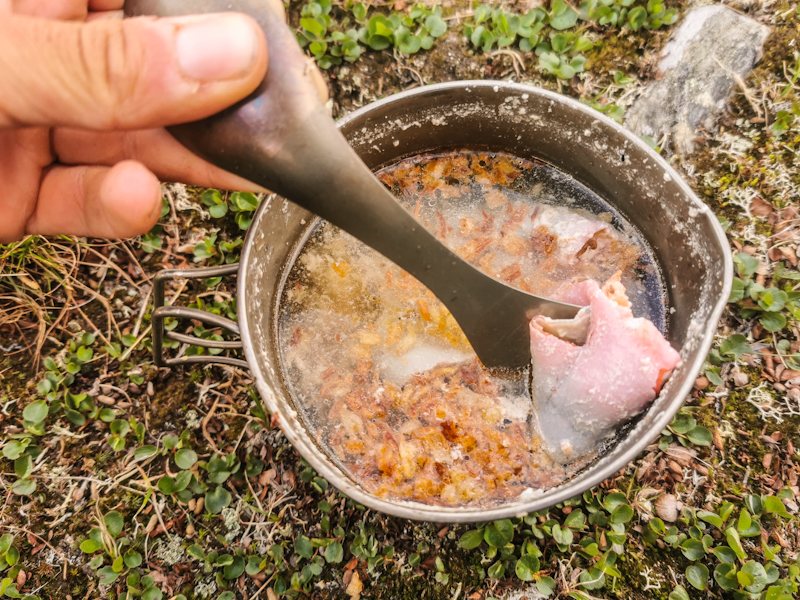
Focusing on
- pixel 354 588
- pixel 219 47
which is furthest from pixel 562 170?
pixel 354 588

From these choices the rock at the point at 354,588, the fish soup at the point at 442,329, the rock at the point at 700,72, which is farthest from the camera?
the rock at the point at 700,72

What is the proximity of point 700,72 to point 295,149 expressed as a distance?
1839mm

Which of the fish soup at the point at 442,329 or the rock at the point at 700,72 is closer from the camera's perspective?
the fish soup at the point at 442,329

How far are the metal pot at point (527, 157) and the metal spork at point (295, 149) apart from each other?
14.0 inches

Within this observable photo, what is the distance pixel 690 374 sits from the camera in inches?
47.6

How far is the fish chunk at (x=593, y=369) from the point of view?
1.33m

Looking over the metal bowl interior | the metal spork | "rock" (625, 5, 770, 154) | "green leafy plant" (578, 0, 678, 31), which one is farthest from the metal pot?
"green leafy plant" (578, 0, 678, 31)

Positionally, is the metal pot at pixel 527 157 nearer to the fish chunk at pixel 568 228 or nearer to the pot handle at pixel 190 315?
the pot handle at pixel 190 315

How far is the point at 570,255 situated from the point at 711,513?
97 cm

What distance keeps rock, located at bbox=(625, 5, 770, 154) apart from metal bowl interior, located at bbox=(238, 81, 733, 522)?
1.92ft

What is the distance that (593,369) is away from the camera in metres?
1.41

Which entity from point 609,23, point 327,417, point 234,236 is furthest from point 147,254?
point 609,23

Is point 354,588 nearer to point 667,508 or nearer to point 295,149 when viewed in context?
point 667,508

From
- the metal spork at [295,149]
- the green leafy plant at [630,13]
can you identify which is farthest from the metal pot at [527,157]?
the green leafy plant at [630,13]
